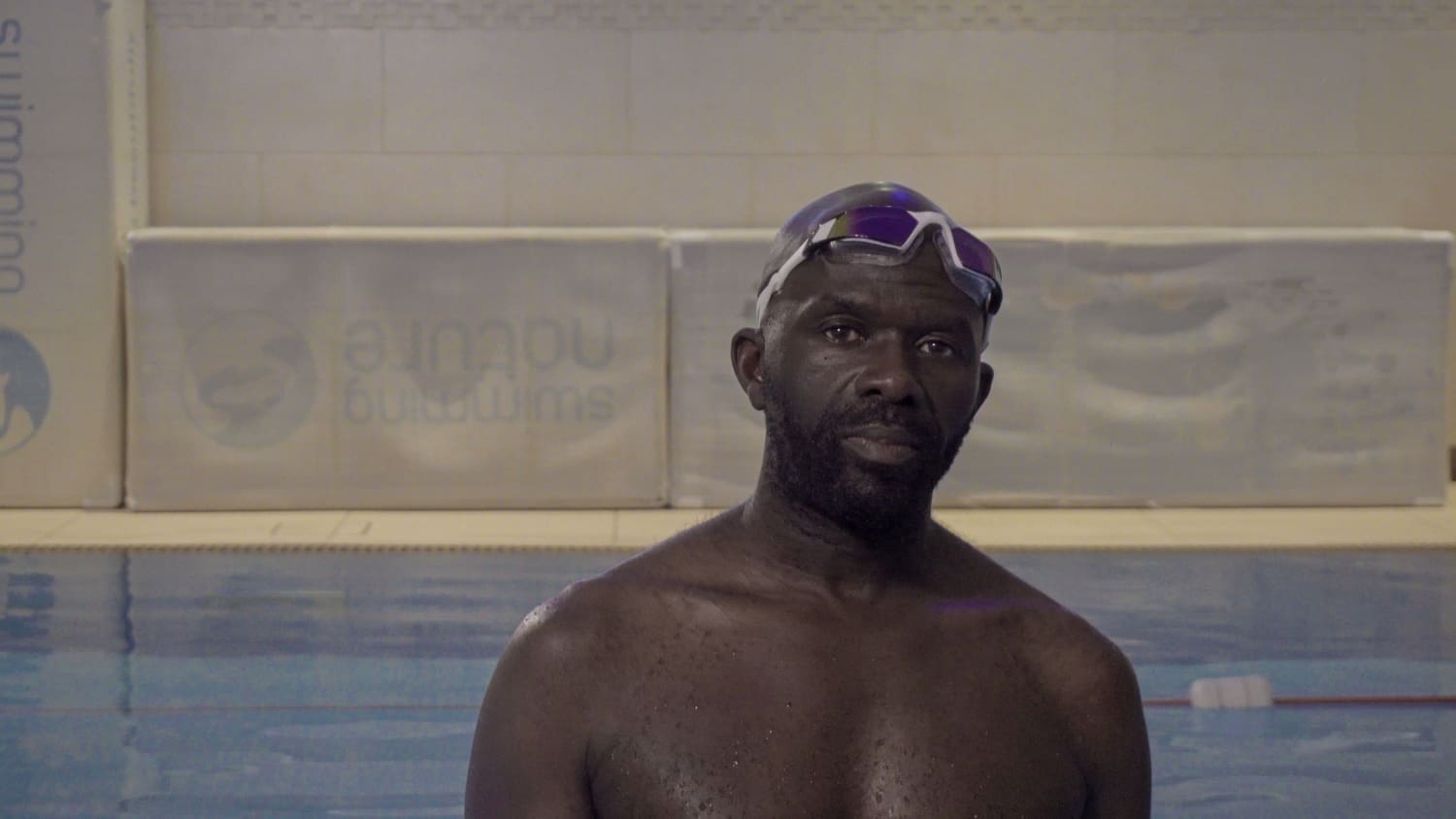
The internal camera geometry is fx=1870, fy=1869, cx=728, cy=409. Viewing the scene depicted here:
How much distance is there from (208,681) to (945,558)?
4.07 m

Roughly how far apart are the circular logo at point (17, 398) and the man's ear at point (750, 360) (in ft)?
24.4

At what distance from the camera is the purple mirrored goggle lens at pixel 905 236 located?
1805 mm

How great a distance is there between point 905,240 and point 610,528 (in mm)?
6350

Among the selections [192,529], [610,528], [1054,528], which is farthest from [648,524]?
[192,529]

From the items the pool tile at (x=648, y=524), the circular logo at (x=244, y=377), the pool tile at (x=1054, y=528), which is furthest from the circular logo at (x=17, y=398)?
the pool tile at (x=1054, y=528)

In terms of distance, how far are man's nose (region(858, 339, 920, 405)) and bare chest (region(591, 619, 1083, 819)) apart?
260 mm

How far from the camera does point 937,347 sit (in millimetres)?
1784

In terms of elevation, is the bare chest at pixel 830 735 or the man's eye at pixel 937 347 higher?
the man's eye at pixel 937 347

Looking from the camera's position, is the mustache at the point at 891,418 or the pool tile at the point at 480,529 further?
the pool tile at the point at 480,529

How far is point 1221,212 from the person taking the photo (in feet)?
32.0

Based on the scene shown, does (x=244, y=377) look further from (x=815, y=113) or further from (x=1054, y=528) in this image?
(x=1054, y=528)

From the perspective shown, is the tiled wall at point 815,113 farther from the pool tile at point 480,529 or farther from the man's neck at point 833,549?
the man's neck at point 833,549

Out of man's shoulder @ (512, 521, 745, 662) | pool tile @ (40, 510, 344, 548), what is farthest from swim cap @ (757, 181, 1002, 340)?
pool tile @ (40, 510, 344, 548)

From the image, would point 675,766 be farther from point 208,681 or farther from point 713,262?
point 713,262
